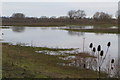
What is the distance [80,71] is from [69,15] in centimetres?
11170

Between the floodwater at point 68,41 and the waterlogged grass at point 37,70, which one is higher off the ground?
the floodwater at point 68,41

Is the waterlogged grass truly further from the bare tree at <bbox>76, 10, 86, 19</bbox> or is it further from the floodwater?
the bare tree at <bbox>76, 10, 86, 19</bbox>

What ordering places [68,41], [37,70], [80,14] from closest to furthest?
1. [37,70]
2. [68,41]
3. [80,14]

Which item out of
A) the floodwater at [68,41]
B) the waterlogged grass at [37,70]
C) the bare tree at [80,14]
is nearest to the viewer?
the waterlogged grass at [37,70]

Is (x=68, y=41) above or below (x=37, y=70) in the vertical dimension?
above

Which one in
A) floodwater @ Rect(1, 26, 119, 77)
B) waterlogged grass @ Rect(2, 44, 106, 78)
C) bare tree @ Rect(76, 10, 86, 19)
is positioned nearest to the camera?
waterlogged grass @ Rect(2, 44, 106, 78)

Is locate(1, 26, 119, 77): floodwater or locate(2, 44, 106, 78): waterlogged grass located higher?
locate(1, 26, 119, 77): floodwater

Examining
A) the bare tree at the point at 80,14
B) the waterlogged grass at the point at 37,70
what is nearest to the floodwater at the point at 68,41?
the waterlogged grass at the point at 37,70

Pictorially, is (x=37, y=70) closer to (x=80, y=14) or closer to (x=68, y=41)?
(x=68, y=41)

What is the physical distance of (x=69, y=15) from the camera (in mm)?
122938

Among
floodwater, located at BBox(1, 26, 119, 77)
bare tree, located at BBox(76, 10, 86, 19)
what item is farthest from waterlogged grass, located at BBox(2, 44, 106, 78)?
bare tree, located at BBox(76, 10, 86, 19)

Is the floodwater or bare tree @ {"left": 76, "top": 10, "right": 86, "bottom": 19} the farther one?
bare tree @ {"left": 76, "top": 10, "right": 86, "bottom": 19}

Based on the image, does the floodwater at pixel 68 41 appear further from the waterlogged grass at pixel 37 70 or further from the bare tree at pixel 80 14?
the bare tree at pixel 80 14

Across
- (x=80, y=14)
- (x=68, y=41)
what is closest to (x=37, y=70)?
(x=68, y=41)
